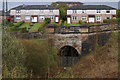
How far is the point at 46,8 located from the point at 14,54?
194 inches

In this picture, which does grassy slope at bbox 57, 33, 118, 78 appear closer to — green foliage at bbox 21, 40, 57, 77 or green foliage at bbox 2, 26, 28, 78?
green foliage at bbox 21, 40, 57, 77

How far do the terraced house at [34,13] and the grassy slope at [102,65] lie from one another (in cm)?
266

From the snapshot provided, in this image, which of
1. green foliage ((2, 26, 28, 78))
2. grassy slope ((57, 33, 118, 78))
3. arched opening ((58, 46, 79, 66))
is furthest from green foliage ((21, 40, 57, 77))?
arched opening ((58, 46, 79, 66))

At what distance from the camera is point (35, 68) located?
518 centimetres

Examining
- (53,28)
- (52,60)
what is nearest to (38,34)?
(53,28)

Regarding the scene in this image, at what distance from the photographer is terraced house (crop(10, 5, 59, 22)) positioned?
8188 millimetres

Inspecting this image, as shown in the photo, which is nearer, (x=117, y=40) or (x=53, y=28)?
(x=117, y=40)

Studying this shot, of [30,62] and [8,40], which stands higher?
[8,40]

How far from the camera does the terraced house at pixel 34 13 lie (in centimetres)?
819

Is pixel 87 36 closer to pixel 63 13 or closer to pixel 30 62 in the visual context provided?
pixel 63 13

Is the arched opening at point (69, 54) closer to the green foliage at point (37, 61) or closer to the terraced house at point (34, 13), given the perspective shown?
the terraced house at point (34, 13)

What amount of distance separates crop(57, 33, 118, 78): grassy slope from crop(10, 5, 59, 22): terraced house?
266 centimetres

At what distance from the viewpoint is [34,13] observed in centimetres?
881

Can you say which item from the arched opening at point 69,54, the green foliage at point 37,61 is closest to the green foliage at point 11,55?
the green foliage at point 37,61
